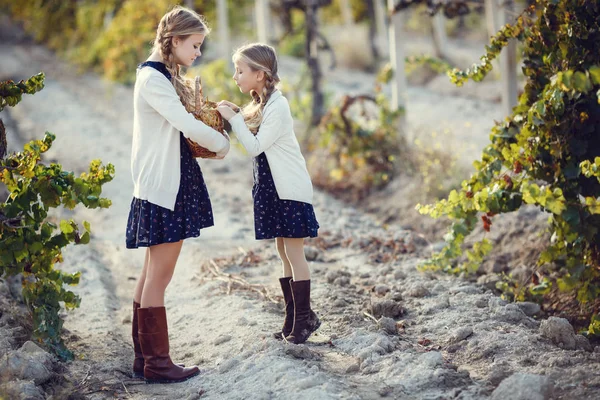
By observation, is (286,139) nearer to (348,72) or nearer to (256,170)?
(256,170)

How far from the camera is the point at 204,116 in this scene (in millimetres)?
3889

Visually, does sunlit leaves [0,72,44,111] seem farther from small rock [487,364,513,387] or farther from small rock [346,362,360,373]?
small rock [487,364,513,387]

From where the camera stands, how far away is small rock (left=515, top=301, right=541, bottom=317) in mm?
4836

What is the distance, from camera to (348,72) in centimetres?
1891

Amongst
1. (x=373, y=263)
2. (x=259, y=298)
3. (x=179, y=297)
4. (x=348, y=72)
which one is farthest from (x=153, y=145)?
(x=348, y=72)

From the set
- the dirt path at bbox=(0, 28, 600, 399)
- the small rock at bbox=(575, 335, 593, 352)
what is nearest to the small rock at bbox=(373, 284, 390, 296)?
the dirt path at bbox=(0, 28, 600, 399)

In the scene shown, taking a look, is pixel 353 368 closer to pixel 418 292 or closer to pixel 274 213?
pixel 274 213

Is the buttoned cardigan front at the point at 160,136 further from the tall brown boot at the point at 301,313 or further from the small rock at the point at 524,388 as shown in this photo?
the small rock at the point at 524,388

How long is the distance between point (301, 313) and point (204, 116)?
1.18 meters

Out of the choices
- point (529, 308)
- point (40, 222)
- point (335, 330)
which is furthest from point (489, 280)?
point (40, 222)

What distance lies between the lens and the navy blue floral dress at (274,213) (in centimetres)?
416

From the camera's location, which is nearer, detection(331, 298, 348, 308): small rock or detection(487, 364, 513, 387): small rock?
detection(487, 364, 513, 387): small rock

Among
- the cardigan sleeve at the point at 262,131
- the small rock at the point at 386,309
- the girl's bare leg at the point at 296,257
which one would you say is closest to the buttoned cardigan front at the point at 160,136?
the cardigan sleeve at the point at 262,131

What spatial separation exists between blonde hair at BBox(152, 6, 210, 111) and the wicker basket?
0.11 ft
